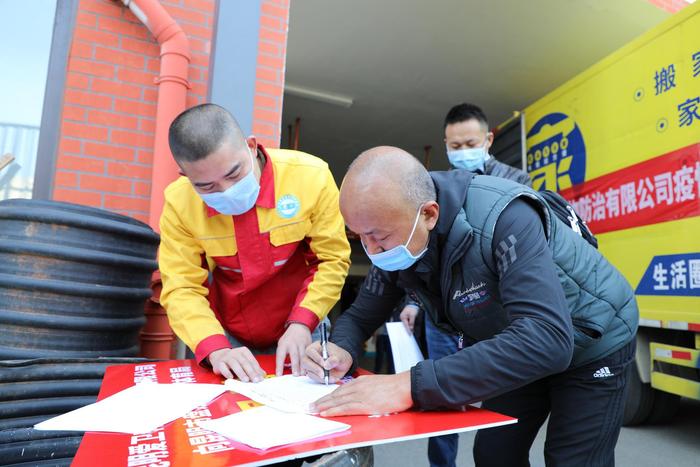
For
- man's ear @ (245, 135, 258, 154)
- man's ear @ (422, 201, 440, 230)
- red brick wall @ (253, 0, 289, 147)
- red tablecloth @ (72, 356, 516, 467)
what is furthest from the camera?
red brick wall @ (253, 0, 289, 147)

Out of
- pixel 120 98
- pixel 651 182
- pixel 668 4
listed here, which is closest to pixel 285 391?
pixel 120 98

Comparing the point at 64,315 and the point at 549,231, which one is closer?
the point at 549,231

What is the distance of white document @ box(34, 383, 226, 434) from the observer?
0.90 metres

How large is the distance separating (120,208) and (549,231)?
238cm

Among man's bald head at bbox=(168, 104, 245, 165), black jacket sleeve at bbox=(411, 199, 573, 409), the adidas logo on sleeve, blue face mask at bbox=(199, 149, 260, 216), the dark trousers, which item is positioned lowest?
the dark trousers

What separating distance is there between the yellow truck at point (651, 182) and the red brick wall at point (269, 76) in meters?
2.32

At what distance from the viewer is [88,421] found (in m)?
0.93

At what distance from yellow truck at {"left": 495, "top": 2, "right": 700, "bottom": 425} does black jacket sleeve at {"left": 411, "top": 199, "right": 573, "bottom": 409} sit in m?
2.33

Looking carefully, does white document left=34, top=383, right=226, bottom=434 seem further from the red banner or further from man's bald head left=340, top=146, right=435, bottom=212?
the red banner

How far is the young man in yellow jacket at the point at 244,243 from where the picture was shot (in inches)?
59.9

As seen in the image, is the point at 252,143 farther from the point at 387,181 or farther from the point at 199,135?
the point at 387,181

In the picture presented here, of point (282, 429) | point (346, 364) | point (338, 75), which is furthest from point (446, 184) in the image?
point (338, 75)

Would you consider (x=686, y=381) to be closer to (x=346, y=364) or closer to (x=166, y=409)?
(x=346, y=364)

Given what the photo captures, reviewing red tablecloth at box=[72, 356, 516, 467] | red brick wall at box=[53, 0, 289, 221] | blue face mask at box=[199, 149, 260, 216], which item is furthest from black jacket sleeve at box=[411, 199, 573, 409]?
red brick wall at box=[53, 0, 289, 221]
